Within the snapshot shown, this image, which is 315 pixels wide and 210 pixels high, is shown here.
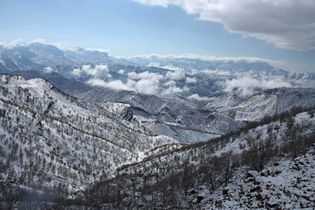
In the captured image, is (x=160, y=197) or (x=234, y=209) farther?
(x=160, y=197)

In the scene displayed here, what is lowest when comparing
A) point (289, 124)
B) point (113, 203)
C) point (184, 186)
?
point (113, 203)

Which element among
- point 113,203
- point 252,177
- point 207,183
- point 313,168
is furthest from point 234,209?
point 113,203

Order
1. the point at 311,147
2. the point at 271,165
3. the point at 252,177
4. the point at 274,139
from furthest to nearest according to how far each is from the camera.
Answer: the point at 274,139, the point at 311,147, the point at 271,165, the point at 252,177

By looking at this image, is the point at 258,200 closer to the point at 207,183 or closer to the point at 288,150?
the point at 207,183

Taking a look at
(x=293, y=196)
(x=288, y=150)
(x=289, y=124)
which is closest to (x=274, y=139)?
(x=289, y=124)

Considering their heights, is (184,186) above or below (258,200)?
below

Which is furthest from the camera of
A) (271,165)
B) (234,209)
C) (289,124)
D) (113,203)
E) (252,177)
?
(289,124)

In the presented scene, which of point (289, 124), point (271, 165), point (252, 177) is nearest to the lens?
point (252, 177)

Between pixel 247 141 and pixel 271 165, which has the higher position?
pixel 271 165

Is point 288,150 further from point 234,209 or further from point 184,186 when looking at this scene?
point 234,209
